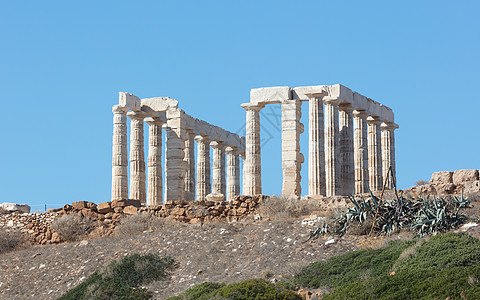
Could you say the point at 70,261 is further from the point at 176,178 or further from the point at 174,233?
the point at 176,178

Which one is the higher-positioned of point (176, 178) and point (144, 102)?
point (144, 102)

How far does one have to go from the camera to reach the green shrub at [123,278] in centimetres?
2207

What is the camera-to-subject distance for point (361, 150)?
1741 inches

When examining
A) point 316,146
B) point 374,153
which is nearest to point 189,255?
point 316,146

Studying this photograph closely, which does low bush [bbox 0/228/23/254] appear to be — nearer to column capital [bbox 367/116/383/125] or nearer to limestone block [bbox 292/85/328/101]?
Answer: limestone block [bbox 292/85/328/101]

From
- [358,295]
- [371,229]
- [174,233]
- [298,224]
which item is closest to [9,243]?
[174,233]

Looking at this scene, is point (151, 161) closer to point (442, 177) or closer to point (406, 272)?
point (442, 177)

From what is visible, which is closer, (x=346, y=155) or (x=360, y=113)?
(x=346, y=155)

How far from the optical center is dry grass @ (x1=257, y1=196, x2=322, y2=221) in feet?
98.4

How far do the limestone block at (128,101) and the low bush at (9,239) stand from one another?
1108 centimetres

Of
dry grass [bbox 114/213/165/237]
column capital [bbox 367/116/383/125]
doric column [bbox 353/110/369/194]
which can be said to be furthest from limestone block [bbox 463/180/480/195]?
column capital [bbox 367/116/383/125]

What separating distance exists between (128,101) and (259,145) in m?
7.72

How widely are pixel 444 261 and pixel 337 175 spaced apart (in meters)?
22.1

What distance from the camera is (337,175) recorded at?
4044 centimetres
